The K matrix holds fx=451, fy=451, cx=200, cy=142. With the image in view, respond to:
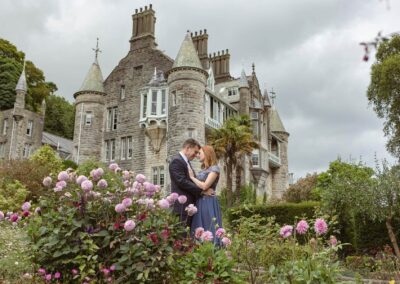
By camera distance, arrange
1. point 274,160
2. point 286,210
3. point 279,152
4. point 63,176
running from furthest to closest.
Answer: point 279,152 < point 274,160 < point 286,210 < point 63,176

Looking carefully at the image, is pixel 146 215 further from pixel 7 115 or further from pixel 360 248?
pixel 7 115

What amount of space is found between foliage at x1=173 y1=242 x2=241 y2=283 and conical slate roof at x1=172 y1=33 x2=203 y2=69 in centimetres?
2753

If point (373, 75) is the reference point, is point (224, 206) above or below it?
below

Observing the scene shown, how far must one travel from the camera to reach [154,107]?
3372cm

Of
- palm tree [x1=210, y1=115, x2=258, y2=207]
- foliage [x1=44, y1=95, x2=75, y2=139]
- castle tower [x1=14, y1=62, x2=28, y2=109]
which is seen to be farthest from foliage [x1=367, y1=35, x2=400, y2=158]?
foliage [x1=44, y1=95, x2=75, y2=139]

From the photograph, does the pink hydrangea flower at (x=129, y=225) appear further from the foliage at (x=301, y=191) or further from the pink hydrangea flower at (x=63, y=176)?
the foliage at (x=301, y=191)

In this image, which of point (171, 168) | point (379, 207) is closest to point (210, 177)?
point (171, 168)

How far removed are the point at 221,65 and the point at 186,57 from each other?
40.7ft

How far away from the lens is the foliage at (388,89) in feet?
90.4

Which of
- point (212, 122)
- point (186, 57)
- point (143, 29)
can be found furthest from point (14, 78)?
point (212, 122)

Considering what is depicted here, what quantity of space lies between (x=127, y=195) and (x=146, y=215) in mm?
450

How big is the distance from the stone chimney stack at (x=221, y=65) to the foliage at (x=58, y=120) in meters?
27.4

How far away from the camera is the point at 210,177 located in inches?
267

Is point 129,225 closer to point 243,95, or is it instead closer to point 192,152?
point 192,152
